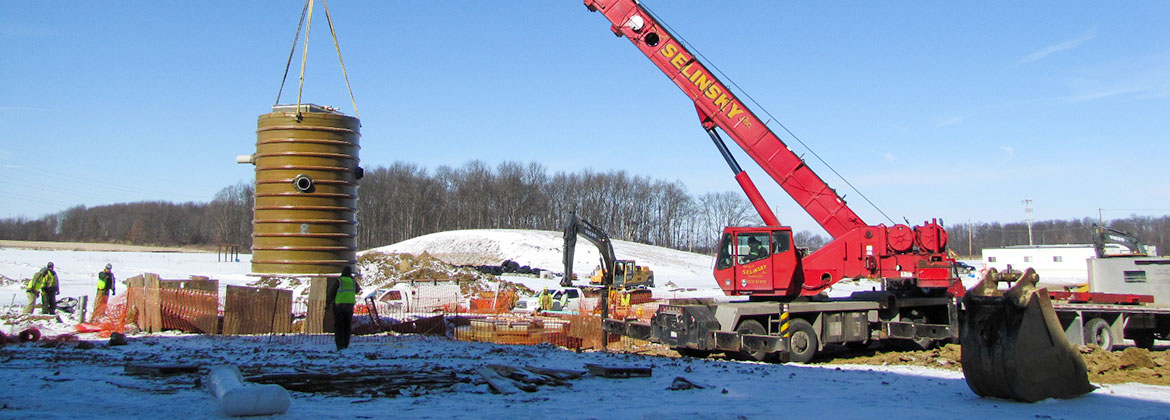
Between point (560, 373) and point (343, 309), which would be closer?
point (560, 373)

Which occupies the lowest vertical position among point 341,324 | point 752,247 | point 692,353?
point 692,353

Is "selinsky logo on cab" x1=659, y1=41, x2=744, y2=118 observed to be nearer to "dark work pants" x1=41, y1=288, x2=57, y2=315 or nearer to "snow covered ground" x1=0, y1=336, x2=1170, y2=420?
"snow covered ground" x1=0, y1=336, x2=1170, y2=420

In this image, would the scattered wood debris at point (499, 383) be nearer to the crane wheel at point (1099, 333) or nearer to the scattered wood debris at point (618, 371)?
the scattered wood debris at point (618, 371)

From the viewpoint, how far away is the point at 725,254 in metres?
14.7

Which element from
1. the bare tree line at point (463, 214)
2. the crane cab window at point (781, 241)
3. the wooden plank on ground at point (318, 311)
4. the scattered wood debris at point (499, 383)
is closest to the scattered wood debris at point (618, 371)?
the scattered wood debris at point (499, 383)

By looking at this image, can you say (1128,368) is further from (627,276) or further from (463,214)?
(463,214)

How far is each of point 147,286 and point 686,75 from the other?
36.9ft

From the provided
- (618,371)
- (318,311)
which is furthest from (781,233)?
(318,311)

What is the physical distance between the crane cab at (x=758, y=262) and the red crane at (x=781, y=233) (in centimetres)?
2

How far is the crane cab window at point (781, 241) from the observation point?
46.8 feet

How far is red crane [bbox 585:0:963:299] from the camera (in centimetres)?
1434

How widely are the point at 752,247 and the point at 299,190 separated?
815 centimetres

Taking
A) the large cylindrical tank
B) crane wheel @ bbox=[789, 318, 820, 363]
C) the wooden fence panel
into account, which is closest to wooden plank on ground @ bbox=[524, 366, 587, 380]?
crane wheel @ bbox=[789, 318, 820, 363]

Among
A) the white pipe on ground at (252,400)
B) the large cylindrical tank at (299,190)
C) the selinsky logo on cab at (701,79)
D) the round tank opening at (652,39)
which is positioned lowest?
the white pipe on ground at (252,400)
